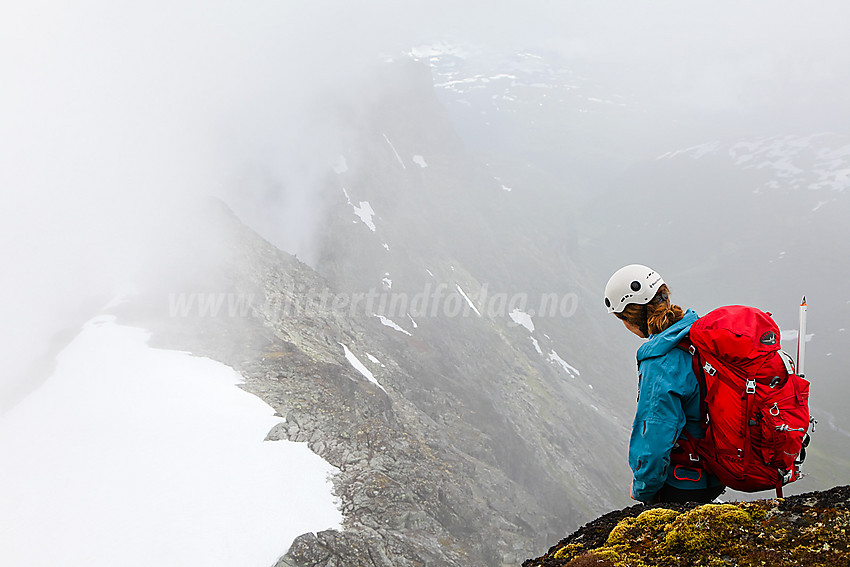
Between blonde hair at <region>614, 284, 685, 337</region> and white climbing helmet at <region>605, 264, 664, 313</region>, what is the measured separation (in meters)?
0.07

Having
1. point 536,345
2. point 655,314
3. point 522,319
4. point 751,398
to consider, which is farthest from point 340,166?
point 751,398

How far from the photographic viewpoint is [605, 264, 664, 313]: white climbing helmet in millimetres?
6156

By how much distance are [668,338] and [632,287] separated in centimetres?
93

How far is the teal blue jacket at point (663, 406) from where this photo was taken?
5.39 m

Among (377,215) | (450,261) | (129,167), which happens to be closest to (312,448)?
(129,167)

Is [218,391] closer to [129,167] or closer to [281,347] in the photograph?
[281,347]

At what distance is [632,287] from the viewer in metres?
6.18

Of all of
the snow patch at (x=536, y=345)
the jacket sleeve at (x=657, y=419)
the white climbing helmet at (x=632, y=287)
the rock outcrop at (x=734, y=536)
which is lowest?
the rock outcrop at (x=734, y=536)

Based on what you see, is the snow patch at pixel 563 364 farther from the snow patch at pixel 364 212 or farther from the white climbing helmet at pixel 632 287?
the white climbing helmet at pixel 632 287

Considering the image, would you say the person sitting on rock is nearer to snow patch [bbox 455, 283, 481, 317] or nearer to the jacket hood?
the jacket hood

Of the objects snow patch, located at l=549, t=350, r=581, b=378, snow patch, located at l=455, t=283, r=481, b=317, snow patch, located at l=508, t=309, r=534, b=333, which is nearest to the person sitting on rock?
snow patch, located at l=455, t=283, r=481, b=317

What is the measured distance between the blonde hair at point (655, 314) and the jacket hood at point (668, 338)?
0.43 feet

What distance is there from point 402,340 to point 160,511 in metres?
69.8

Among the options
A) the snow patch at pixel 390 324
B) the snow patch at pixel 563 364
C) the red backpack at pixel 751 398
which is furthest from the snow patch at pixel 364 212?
the red backpack at pixel 751 398
